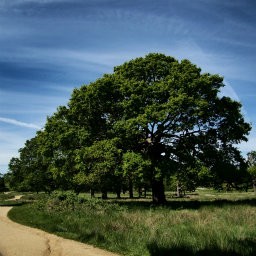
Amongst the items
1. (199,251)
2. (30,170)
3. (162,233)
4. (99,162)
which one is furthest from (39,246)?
(30,170)

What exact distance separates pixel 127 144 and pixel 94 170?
3785 mm

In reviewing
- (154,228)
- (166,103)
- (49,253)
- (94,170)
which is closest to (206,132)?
(166,103)

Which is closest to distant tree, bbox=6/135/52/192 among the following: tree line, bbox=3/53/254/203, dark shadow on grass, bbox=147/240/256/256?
A: tree line, bbox=3/53/254/203

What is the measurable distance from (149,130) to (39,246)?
20434 millimetres

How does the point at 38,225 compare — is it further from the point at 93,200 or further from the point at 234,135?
the point at 234,135

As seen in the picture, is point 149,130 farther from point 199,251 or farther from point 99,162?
point 199,251

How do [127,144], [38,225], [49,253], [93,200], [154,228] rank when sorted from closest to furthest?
1. [49,253]
2. [154,228]
3. [38,225]
4. [93,200]
5. [127,144]

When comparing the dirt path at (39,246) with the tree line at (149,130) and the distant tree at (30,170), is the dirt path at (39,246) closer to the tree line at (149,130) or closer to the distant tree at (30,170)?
the tree line at (149,130)

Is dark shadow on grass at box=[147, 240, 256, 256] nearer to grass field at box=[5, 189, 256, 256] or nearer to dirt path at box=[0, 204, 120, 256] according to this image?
grass field at box=[5, 189, 256, 256]

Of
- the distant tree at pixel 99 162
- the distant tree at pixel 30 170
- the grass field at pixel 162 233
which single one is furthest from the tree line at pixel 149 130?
the distant tree at pixel 30 170

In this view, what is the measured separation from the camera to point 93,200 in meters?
26.7

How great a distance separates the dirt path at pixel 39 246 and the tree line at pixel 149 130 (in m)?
13.4

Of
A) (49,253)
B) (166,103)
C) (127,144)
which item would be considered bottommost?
(49,253)

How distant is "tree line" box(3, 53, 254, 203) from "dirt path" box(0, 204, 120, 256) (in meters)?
13.4
